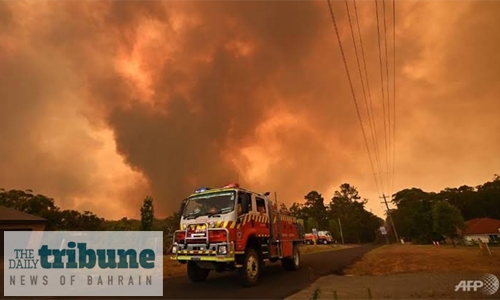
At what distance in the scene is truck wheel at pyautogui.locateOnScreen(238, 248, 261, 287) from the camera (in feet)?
33.5

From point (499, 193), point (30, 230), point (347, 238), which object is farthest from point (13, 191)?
point (499, 193)

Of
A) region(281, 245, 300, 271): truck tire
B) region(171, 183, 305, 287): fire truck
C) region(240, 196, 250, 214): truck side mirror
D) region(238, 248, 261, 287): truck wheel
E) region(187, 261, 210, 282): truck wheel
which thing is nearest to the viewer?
region(171, 183, 305, 287): fire truck

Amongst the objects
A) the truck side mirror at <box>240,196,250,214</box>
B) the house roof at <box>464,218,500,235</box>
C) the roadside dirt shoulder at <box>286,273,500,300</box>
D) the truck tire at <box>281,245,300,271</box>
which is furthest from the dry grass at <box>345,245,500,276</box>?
the house roof at <box>464,218,500,235</box>

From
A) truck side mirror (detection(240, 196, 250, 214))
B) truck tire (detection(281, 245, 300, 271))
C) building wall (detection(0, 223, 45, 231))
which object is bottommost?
truck tire (detection(281, 245, 300, 271))

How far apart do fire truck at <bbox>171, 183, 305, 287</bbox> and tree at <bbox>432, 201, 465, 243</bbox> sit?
5013cm

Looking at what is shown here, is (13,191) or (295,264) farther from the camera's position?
(13,191)

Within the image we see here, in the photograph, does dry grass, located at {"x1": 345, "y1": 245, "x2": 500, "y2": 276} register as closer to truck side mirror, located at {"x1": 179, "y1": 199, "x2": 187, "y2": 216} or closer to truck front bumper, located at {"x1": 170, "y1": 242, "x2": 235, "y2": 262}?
truck front bumper, located at {"x1": 170, "y1": 242, "x2": 235, "y2": 262}

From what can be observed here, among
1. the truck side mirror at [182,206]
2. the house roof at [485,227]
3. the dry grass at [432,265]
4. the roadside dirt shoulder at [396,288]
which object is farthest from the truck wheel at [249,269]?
the house roof at [485,227]

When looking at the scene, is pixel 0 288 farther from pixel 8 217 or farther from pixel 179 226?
pixel 8 217

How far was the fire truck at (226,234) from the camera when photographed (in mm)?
9797

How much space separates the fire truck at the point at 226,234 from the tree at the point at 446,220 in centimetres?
5013

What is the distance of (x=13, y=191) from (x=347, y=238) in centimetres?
8412

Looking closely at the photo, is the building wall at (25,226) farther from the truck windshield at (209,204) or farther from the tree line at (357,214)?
the truck windshield at (209,204)

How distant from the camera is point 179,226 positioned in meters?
11.4
